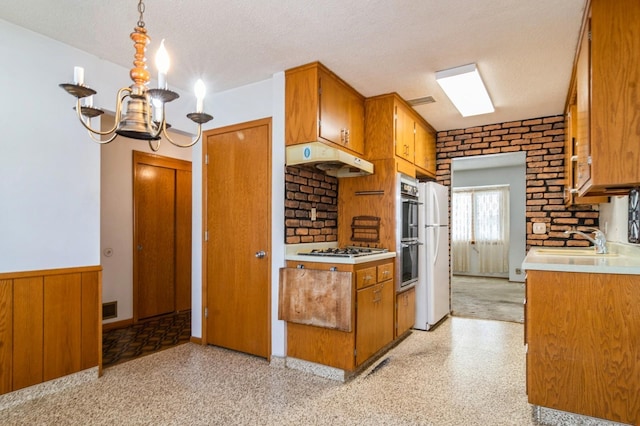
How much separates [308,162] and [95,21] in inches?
65.4

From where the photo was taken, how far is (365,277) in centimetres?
288

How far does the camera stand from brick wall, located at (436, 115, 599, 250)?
4.19m

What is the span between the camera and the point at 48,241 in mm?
2543

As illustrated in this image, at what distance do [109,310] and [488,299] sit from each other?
17.4ft

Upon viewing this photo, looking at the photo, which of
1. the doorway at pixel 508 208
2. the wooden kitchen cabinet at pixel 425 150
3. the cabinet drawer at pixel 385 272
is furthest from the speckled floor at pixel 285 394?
the doorway at pixel 508 208

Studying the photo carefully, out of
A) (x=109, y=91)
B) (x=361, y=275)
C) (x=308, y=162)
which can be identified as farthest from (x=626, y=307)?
(x=109, y=91)

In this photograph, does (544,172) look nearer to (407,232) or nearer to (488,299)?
(407,232)

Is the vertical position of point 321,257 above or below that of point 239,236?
below

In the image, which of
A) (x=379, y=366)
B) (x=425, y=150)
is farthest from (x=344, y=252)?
(x=425, y=150)

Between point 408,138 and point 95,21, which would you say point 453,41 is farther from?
point 95,21

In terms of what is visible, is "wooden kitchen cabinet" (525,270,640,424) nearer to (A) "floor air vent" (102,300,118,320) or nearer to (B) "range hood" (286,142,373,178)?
(B) "range hood" (286,142,373,178)

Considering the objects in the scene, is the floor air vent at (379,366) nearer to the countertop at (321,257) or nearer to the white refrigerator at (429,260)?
the countertop at (321,257)

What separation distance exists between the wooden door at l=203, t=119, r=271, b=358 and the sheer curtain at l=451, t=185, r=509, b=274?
225 inches

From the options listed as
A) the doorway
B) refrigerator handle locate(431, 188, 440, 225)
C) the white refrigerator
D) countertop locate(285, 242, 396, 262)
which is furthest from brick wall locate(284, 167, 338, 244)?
the doorway
